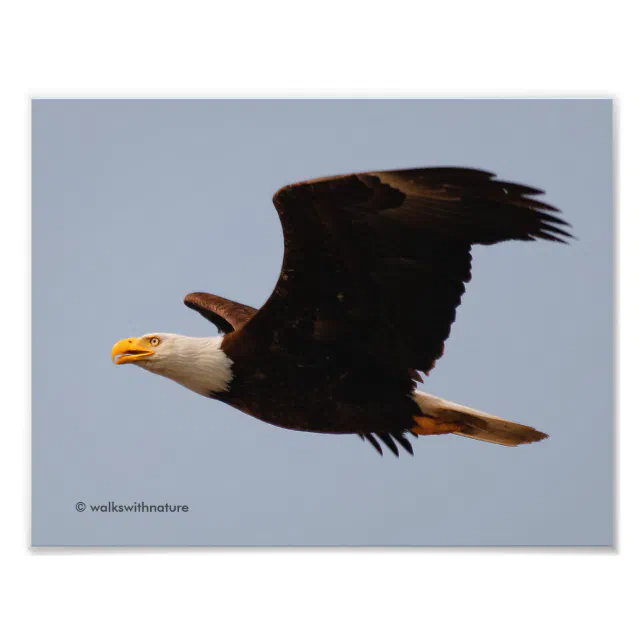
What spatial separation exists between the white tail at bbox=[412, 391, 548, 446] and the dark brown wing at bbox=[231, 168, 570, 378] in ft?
0.97

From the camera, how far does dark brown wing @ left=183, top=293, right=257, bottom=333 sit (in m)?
6.08

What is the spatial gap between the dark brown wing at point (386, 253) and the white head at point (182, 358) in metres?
0.19

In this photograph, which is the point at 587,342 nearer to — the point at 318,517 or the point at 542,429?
the point at 542,429

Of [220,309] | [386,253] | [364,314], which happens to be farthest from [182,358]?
[386,253]

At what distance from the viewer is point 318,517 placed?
578 cm

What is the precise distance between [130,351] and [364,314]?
1252 millimetres

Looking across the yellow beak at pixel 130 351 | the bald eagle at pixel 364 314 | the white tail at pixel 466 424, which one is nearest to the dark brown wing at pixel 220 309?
the bald eagle at pixel 364 314

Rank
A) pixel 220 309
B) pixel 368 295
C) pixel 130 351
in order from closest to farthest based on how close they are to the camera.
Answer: pixel 368 295, pixel 130 351, pixel 220 309

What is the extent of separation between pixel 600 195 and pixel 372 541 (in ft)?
7.34

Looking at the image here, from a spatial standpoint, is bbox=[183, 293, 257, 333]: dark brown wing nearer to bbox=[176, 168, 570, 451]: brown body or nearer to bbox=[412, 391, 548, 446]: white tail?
bbox=[176, 168, 570, 451]: brown body

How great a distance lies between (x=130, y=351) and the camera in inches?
217

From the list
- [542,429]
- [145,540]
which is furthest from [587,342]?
[145,540]

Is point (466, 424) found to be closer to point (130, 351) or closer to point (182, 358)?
point (182, 358)

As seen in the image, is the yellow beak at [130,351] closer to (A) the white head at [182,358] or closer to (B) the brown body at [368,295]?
(A) the white head at [182,358]
